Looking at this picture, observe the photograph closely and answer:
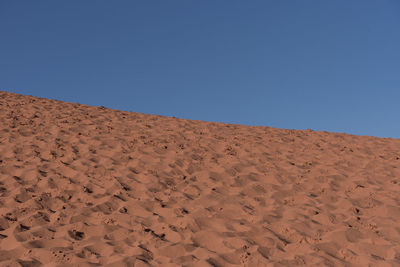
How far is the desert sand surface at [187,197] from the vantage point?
170 inches

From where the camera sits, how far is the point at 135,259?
405 centimetres

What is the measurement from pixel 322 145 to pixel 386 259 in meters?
6.03

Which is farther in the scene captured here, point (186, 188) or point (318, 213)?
point (186, 188)

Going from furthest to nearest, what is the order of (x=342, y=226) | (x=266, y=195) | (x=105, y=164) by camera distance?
1. (x=105, y=164)
2. (x=266, y=195)
3. (x=342, y=226)

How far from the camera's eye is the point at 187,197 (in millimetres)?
5969

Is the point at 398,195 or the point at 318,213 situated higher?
the point at 398,195

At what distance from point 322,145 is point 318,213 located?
485cm

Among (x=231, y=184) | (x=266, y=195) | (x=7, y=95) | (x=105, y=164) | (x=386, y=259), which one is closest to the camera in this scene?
(x=386, y=259)

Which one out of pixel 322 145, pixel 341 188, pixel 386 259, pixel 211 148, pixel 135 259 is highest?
pixel 322 145

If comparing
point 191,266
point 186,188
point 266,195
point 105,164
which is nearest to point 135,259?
point 191,266

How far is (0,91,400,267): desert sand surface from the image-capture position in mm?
4309

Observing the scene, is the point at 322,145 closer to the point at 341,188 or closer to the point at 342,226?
the point at 341,188

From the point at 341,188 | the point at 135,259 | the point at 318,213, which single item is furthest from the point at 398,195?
the point at 135,259

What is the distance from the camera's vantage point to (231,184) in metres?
6.63
